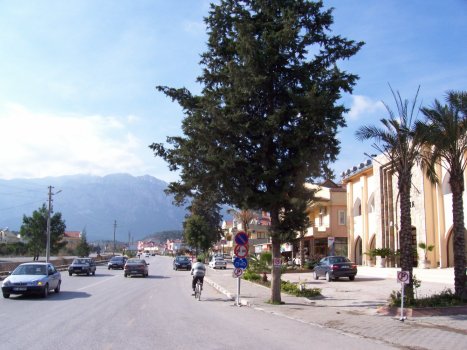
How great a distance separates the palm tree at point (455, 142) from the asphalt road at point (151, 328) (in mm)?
6291

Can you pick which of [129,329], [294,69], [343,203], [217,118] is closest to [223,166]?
[217,118]

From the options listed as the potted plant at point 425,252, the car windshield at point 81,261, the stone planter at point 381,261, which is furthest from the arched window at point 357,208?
the car windshield at point 81,261

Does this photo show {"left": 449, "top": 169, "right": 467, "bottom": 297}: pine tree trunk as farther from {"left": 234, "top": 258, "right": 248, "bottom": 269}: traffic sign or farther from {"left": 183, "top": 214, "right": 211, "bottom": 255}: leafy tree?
{"left": 183, "top": 214, "right": 211, "bottom": 255}: leafy tree

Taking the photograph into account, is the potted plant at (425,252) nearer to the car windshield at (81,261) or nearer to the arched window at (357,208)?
the arched window at (357,208)

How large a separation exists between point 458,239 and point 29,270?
55.4 ft

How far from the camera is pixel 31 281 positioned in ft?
63.3

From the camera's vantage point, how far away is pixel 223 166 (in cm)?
1758

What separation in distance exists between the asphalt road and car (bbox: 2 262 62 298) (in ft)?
2.39

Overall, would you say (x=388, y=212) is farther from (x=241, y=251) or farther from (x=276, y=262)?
(x=241, y=251)

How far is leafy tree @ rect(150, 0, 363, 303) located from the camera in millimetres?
17562

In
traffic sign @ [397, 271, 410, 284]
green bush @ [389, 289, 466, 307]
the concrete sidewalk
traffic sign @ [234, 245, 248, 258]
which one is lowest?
the concrete sidewalk

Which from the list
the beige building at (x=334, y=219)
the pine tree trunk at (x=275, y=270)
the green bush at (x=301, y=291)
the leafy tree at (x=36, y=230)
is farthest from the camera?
the leafy tree at (x=36, y=230)

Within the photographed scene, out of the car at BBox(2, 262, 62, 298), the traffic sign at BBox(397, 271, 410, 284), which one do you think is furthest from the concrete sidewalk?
the car at BBox(2, 262, 62, 298)

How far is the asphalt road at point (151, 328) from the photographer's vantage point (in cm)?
991
